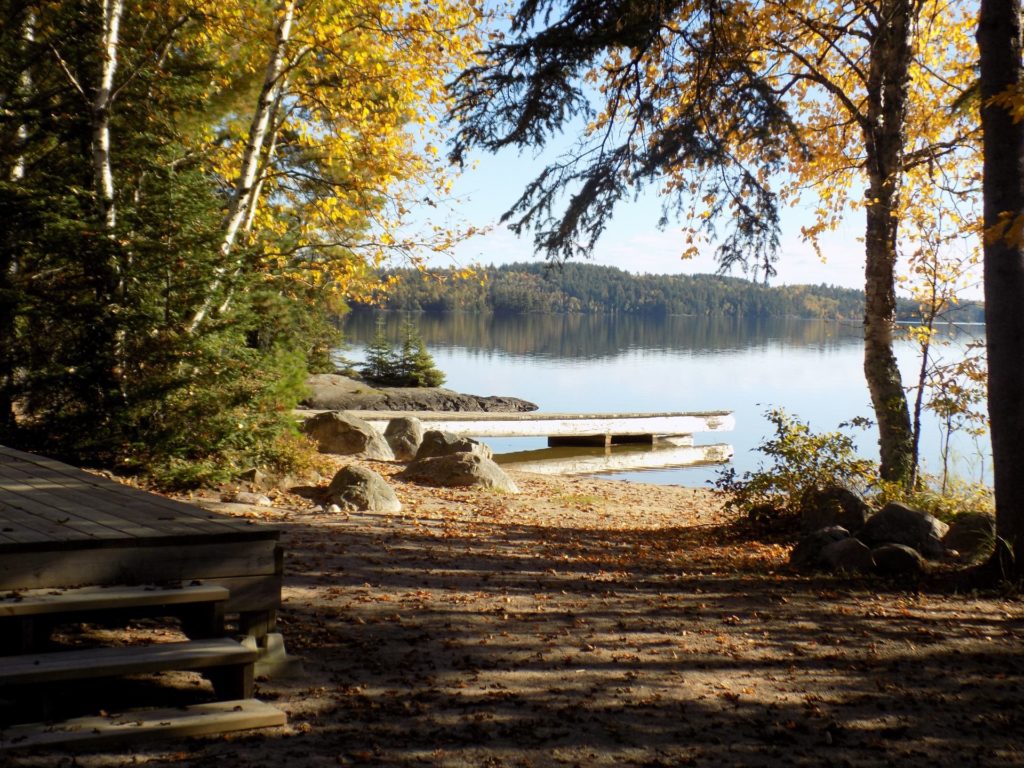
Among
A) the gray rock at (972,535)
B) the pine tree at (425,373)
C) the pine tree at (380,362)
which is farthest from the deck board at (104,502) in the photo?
the pine tree at (380,362)

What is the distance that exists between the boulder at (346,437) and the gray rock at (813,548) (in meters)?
8.05

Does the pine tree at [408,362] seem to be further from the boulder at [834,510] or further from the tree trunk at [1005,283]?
the tree trunk at [1005,283]

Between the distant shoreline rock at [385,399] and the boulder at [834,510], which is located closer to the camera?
the boulder at [834,510]

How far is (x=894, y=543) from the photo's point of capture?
6957 millimetres

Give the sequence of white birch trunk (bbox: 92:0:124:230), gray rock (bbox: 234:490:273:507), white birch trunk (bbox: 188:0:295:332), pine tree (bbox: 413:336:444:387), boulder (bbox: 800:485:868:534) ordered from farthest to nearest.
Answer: pine tree (bbox: 413:336:444:387) → white birch trunk (bbox: 188:0:295:332) → white birch trunk (bbox: 92:0:124:230) → gray rock (bbox: 234:490:273:507) → boulder (bbox: 800:485:868:534)

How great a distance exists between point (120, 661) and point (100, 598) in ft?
0.83

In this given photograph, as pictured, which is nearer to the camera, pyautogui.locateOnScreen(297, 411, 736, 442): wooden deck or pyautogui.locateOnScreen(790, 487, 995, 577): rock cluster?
pyautogui.locateOnScreen(790, 487, 995, 577): rock cluster

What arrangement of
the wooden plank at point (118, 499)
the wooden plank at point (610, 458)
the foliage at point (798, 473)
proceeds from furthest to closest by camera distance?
the wooden plank at point (610, 458) → the foliage at point (798, 473) → the wooden plank at point (118, 499)

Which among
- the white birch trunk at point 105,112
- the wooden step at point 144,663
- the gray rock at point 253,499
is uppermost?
the white birch trunk at point 105,112

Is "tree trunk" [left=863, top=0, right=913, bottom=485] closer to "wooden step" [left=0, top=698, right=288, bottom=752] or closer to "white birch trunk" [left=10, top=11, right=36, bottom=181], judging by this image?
"wooden step" [left=0, top=698, right=288, bottom=752]

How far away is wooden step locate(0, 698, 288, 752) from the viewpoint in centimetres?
311

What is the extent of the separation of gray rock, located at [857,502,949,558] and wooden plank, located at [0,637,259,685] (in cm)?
543

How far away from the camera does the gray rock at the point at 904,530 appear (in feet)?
22.9

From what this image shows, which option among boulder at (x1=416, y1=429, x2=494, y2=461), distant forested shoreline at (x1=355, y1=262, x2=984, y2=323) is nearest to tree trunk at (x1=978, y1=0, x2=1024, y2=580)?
boulder at (x1=416, y1=429, x2=494, y2=461)
